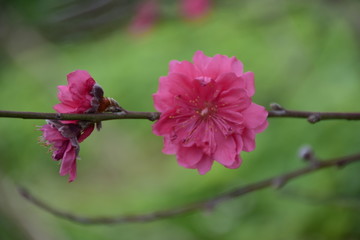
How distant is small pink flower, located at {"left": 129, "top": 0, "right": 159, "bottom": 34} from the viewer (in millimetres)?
3697

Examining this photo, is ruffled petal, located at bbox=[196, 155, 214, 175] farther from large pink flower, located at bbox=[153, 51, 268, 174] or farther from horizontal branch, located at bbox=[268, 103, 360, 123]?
horizontal branch, located at bbox=[268, 103, 360, 123]

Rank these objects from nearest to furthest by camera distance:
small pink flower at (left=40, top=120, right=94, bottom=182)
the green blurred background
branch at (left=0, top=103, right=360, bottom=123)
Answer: branch at (left=0, top=103, right=360, bottom=123), small pink flower at (left=40, top=120, right=94, bottom=182), the green blurred background

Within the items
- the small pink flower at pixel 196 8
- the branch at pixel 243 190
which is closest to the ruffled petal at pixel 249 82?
the branch at pixel 243 190

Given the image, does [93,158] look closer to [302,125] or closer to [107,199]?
[107,199]

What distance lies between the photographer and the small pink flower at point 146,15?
3.70 meters

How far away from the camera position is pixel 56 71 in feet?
17.5

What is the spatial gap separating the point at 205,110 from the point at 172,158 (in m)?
3.86

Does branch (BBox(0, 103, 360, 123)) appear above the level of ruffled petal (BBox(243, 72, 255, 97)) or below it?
below

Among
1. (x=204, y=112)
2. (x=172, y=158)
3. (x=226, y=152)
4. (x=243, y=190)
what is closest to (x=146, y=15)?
(x=172, y=158)

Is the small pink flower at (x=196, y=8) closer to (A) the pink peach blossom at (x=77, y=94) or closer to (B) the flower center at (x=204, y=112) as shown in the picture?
(B) the flower center at (x=204, y=112)

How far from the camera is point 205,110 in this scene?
146 cm

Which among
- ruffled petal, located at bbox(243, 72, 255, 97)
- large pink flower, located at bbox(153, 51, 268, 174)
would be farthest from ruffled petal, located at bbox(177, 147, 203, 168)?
ruffled petal, located at bbox(243, 72, 255, 97)

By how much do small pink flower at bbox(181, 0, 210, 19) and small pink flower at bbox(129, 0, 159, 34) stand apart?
242 millimetres

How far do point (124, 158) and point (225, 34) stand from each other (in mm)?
1992
